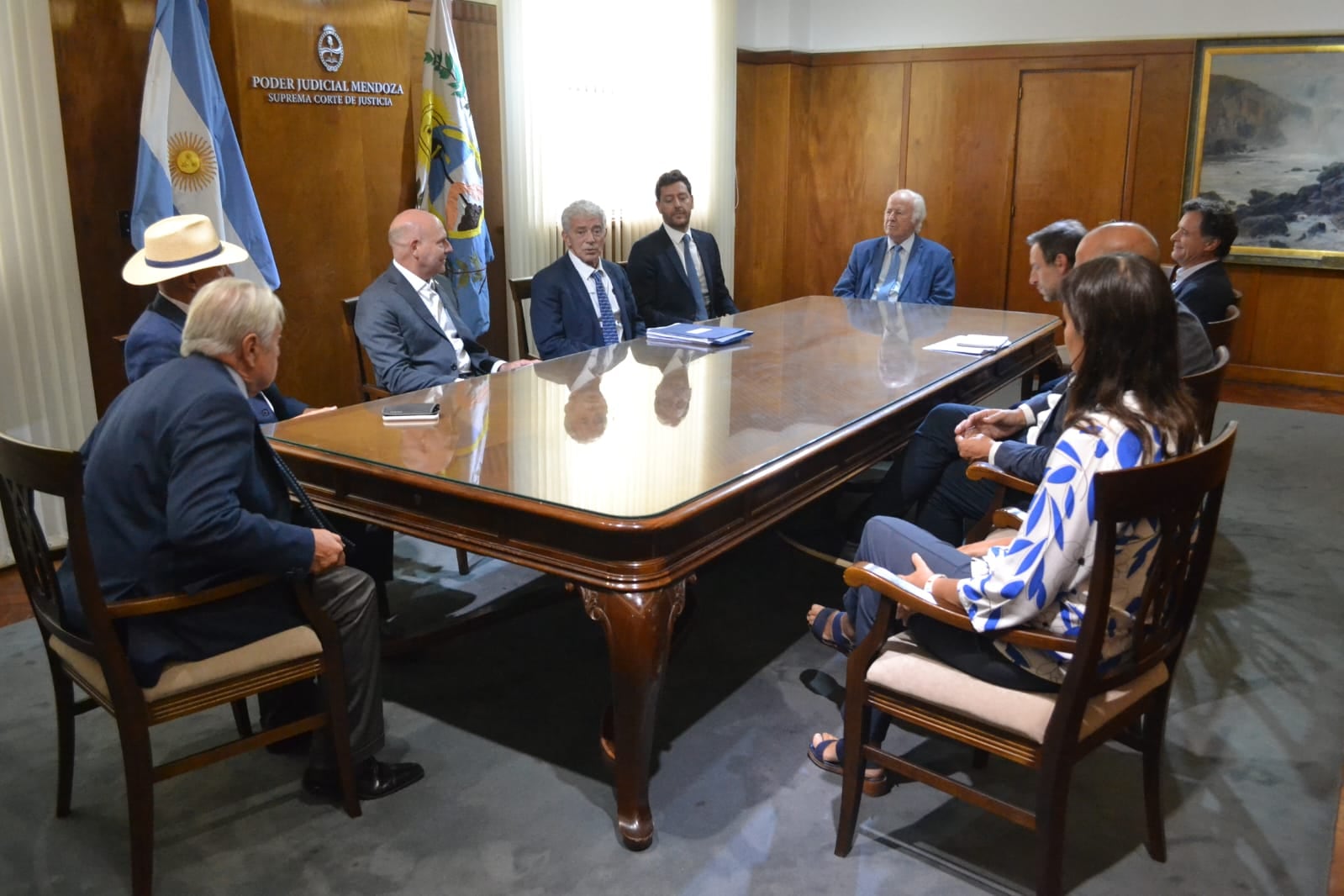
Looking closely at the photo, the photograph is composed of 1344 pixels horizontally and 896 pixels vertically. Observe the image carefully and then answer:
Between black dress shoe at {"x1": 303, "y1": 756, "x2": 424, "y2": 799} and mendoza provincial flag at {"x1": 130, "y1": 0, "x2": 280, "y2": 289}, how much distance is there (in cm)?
199

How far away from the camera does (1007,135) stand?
718 cm

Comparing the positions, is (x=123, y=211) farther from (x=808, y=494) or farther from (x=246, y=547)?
(x=808, y=494)

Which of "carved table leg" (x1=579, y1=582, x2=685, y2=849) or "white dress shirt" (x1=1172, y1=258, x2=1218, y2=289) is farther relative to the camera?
"white dress shirt" (x1=1172, y1=258, x2=1218, y2=289)

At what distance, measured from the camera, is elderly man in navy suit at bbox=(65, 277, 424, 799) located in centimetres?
200

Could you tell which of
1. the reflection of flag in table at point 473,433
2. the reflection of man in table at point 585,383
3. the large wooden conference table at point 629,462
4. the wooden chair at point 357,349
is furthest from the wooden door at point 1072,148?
the reflection of flag in table at point 473,433

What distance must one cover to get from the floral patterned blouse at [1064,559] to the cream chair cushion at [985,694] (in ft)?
0.23

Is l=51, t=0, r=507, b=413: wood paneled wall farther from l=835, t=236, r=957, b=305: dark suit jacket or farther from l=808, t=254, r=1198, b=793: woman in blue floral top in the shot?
l=808, t=254, r=1198, b=793: woman in blue floral top

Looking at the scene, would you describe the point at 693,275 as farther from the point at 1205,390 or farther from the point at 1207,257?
the point at 1205,390

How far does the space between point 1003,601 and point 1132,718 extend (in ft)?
1.48

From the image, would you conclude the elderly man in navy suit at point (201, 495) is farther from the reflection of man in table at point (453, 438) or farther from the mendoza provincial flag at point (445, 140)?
the mendoza provincial flag at point (445, 140)

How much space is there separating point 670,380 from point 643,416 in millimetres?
490

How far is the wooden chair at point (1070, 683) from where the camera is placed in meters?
1.80

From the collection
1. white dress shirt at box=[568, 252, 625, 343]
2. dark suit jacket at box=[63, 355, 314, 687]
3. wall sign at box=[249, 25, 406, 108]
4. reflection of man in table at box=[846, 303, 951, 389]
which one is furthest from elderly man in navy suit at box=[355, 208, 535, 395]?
dark suit jacket at box=[63, 355, 314, 687]

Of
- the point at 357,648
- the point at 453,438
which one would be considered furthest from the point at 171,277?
the point at 357,648
